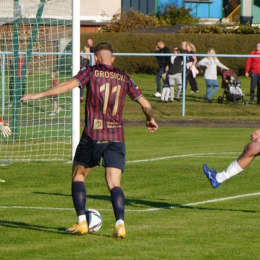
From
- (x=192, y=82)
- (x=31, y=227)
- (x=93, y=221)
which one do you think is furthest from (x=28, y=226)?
(x=192, y=82)

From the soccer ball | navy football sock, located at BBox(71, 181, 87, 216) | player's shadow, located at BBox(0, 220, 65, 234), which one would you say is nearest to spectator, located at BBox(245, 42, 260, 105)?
player's shadow, located at BBox(0, 220, 65, 234)

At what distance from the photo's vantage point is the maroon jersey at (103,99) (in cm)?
895

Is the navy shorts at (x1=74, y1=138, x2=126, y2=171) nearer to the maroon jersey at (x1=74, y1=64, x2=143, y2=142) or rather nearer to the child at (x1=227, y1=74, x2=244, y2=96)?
the maroon jersey at (x1=74, y1=64, x2=143, y2=142)

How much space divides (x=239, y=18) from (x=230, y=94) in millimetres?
27529

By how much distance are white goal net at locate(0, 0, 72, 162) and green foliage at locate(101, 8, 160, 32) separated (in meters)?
26.4

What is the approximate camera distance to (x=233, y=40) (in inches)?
1586

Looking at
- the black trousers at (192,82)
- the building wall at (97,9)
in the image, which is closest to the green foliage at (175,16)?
the building wall at (97,9)

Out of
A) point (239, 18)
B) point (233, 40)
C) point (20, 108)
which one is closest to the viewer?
point (20, 108)

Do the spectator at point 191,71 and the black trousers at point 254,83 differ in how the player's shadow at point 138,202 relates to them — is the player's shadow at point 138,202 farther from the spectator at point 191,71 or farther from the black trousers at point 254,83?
the spectator at point 191,71

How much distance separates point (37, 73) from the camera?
18531mm

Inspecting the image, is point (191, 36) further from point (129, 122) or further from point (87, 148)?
point (87, 148)

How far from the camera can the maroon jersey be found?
895 cm

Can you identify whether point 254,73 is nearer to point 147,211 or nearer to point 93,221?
point 147,211

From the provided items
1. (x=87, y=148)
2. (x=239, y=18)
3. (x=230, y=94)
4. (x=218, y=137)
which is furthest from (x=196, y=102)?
(x=239, y=18)
